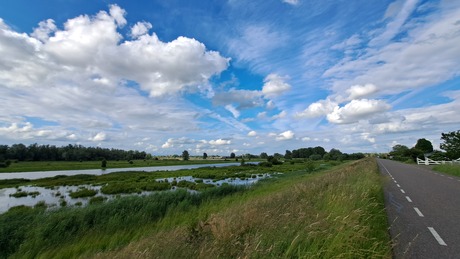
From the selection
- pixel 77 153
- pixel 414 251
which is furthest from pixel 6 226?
pixel 77 153

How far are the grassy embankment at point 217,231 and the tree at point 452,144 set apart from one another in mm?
62032

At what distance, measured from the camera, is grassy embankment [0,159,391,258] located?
4934mm

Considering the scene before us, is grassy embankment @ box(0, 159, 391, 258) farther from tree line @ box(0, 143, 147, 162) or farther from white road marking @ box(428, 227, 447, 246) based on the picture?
tree line @ box(0, 143, 147, 162)

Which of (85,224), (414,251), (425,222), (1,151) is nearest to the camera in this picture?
(414,251)

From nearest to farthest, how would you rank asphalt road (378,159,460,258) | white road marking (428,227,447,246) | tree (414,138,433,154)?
asphalt road (378,159,460,258) → white road marking (428,227,447,246) → tree (414,138,433,154)

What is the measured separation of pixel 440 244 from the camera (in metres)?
6.20

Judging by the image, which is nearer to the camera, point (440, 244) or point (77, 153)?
point (440, 244)

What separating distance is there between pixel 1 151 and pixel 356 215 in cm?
15017

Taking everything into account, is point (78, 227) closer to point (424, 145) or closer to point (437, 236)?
point (437, 236)

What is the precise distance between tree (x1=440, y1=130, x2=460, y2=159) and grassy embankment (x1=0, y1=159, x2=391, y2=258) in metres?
62.0

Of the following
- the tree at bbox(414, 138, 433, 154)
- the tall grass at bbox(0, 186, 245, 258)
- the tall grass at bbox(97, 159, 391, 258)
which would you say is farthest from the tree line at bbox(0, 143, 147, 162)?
the tree at bbox(414, 138, 433, 154)

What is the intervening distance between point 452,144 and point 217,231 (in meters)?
73.1

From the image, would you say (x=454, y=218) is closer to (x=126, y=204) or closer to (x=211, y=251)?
(x=211, y=251)

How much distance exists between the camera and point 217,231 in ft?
18.9
